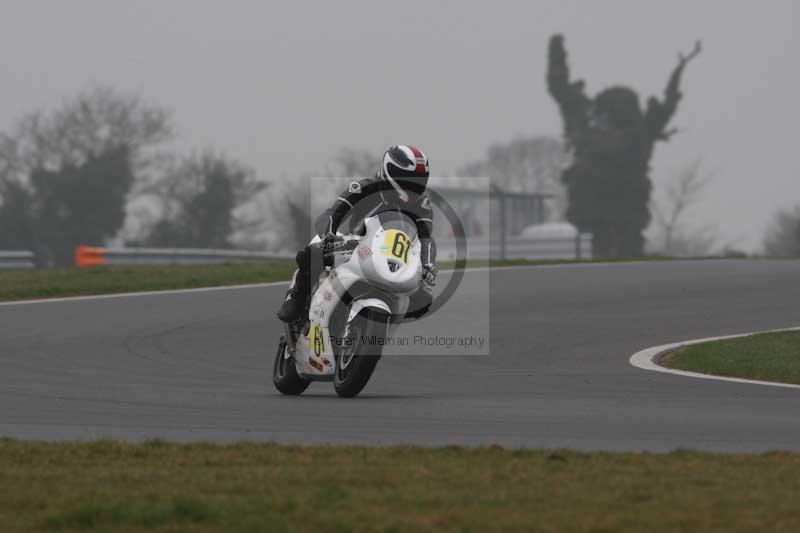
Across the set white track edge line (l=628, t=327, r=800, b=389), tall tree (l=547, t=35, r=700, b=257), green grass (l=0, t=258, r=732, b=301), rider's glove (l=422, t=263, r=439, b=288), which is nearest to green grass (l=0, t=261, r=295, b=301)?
green grass (l=0, t=258, r=732, b=301)

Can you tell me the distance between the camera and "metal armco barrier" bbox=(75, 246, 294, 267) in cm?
3703

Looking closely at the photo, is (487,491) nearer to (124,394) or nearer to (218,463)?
(218,463)

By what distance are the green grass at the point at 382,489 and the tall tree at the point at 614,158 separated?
72.2m

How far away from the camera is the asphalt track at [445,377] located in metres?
9.60

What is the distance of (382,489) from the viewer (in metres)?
7.04

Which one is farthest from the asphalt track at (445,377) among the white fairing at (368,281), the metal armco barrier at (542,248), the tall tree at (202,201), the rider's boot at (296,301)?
the tall tree at (202,201)

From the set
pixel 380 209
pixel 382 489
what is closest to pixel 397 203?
pixel 380 209

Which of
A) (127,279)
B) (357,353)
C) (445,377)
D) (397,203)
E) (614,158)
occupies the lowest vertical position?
(445,377)

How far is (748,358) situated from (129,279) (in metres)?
12.5

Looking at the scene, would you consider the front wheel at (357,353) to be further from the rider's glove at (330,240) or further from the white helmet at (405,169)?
the white helmet at (405,169)

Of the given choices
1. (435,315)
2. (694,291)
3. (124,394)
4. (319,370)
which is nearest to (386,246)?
(319,370)

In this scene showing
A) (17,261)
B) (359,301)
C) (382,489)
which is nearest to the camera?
(382,489)

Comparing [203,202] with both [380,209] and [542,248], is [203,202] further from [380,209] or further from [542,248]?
[380,209]

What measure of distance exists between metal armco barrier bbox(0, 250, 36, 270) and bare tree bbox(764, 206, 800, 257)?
185 feet
